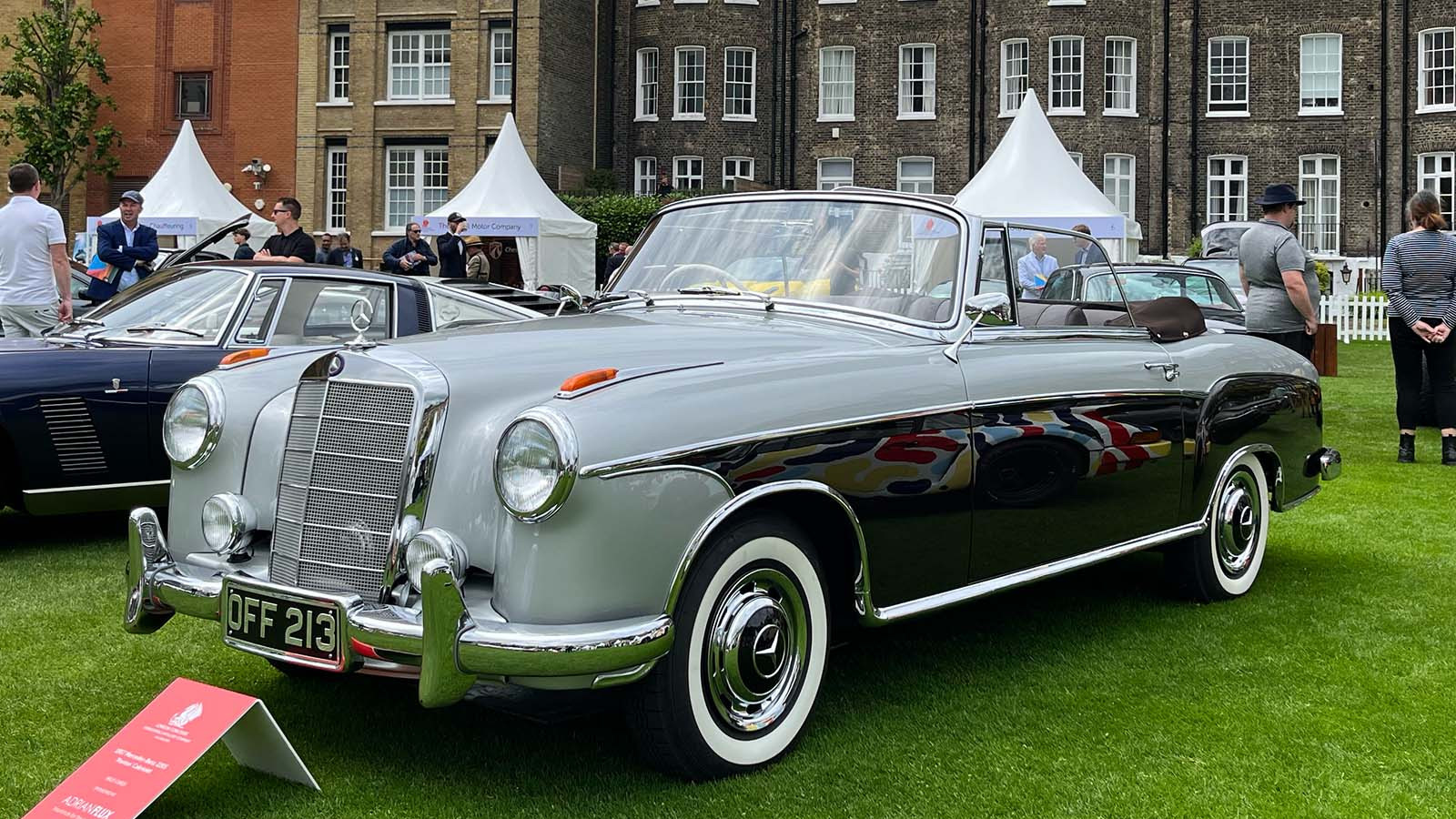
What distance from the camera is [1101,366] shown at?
508cm

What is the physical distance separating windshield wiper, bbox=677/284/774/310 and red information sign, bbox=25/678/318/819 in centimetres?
218

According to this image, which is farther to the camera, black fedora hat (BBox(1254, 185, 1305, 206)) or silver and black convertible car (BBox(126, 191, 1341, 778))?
black fedora hat (BBox(1254, 185, 1305, 206))

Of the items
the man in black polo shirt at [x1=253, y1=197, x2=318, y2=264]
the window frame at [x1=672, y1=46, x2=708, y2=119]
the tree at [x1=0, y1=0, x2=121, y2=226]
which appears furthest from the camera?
the window frame at [x1=672, y1=46, x2=708, y2=119]

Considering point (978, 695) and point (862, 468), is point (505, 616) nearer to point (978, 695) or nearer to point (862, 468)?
point (862, 468)

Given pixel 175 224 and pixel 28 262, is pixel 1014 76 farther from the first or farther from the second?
pixel 28 262

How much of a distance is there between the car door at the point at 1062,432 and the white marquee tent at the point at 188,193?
2254cm

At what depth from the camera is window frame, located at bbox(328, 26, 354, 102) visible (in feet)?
118

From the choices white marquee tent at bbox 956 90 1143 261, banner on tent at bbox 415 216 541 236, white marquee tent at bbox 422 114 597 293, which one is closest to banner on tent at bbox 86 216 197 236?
white marquee tent at bbox 422 114 597 293

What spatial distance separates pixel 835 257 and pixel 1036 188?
1501 cm

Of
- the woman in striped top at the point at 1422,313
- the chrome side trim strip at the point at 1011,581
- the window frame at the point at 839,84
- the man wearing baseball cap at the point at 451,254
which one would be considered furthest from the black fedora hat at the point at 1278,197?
the window frame at the point at 839,84

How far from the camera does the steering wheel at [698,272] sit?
495 cm

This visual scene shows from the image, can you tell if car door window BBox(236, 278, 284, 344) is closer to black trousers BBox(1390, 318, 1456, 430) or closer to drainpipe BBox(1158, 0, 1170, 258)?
black trousers BBox(1390, 318, 1456, 430)

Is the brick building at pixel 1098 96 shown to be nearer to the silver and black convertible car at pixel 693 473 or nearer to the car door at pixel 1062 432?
the car door at pixel 1062 432

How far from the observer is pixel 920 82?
3809 centimetres
